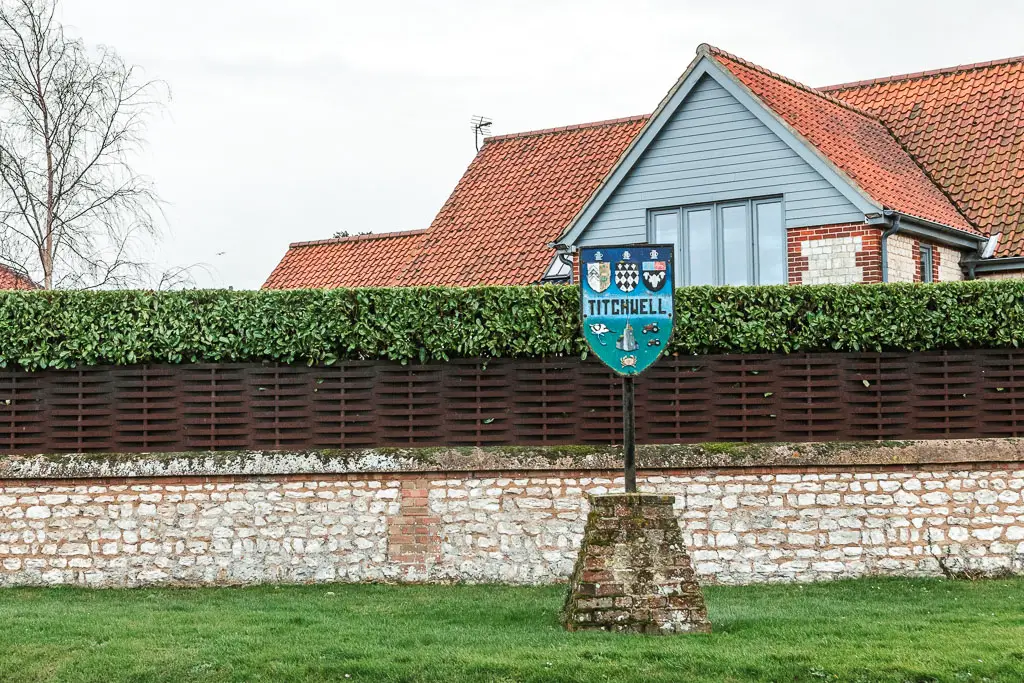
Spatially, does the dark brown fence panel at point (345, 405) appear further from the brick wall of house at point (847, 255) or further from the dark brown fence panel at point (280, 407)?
the brick wall of house at point (847, 255)

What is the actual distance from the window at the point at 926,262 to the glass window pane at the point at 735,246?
2622 millimetres

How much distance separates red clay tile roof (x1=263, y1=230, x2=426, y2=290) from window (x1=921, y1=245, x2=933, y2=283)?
1044 cm

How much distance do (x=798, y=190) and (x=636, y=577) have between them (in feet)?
30.6

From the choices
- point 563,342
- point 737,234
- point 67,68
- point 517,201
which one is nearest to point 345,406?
point 563,342

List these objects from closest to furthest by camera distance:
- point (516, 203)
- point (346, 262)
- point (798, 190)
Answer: point (798, 190)
point (516, 203)
point (346, 262)

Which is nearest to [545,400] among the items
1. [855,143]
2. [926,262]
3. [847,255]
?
[847,255]

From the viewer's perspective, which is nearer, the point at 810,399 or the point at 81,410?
the point at 810,399

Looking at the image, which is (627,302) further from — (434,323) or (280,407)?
(280,407)

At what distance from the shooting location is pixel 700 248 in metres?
18.3

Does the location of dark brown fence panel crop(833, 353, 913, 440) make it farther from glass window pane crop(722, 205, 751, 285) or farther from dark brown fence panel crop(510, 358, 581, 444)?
glass window pane crop(722, 205, 751, 285)

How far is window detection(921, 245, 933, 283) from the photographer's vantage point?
17938 mm

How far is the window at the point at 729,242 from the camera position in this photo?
58.3 feet

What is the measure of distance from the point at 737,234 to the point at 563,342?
5.79 meters

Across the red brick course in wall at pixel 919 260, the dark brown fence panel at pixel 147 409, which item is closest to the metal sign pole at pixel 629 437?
the dark brown fence panel at pixel 147 409
